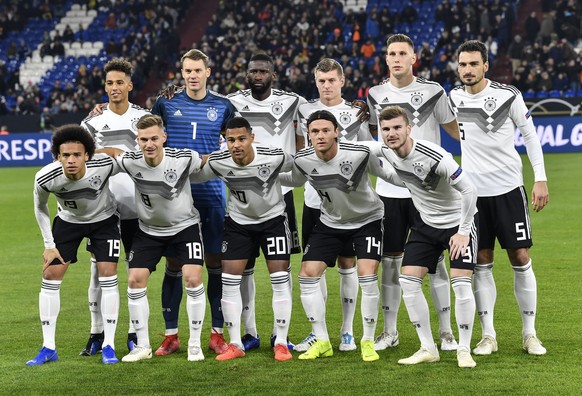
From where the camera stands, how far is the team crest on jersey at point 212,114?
8.34 meters

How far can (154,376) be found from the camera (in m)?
7.24

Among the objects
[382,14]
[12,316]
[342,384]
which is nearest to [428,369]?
[342,384]

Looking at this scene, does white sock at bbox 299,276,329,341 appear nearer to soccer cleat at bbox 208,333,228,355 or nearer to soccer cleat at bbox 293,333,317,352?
soccer cleat at bbox 293,333,317,352

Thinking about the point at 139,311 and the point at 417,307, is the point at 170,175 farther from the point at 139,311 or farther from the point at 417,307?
the point at 417,307

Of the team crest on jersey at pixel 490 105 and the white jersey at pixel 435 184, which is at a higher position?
the team crest on jersey at pixel 490 105

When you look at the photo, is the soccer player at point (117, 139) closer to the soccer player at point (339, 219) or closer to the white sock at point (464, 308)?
the soccer player at point (339, 219)

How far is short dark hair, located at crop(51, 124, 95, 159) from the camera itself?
769 cm

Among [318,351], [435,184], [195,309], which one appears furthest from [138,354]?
[435,184]

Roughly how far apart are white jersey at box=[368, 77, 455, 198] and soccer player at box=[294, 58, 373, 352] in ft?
0.89

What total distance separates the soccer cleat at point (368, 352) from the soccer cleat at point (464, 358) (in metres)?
0.69

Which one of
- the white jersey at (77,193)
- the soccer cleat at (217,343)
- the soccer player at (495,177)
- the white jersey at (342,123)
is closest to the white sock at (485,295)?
the soccer player at (495,177)

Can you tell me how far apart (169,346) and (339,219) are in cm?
184

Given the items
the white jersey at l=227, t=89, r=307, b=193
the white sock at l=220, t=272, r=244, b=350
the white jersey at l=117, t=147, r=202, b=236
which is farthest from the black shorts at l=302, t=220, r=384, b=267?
the white jersey at l=117, t=147, r=202, b=236

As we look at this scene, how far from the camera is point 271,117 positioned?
27.8 feet
